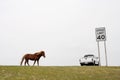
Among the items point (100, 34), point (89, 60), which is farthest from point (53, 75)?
point (89, 60)

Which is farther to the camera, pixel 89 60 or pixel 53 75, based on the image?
pixel 89 60

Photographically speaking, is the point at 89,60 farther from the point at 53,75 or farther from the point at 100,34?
the point at 53,75

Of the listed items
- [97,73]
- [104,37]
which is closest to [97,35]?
[104,37]

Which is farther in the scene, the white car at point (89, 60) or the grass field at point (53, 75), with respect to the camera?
the white car at point (89, 60)

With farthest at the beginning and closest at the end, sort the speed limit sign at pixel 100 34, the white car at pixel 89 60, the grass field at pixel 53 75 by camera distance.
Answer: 1. the white car at pixel 89 60
2. the speed limit sign at pixel 100 34
3. the grass field at pixel 53 75

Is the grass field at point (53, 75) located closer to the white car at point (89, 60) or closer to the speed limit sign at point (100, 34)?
the speed limit sign at point (100, 34)

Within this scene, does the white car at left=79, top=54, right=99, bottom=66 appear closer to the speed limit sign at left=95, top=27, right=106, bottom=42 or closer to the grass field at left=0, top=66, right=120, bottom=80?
the speed limit sign at left=95, top=27, right=106, bottom=42

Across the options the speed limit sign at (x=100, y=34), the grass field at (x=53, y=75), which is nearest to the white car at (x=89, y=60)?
the speed limit sign at (x=100, y=34)

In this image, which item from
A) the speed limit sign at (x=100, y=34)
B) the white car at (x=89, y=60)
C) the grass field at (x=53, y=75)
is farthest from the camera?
the white car at (x=89, y=60)

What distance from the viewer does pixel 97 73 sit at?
73.3 feet

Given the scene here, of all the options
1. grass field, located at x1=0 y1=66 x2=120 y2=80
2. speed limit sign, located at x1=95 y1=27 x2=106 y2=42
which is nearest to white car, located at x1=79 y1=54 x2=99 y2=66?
speed limit sign, located at x1=95 y1=27 x2=106 y2=42

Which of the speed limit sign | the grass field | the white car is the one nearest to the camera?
the grass field

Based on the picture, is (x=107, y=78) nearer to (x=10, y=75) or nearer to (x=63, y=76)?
(x=63, y=76)

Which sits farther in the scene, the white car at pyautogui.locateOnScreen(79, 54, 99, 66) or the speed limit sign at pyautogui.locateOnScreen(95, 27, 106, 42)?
the white car at pyautogui.locateOnScreen(79, 54, 99, 66)
